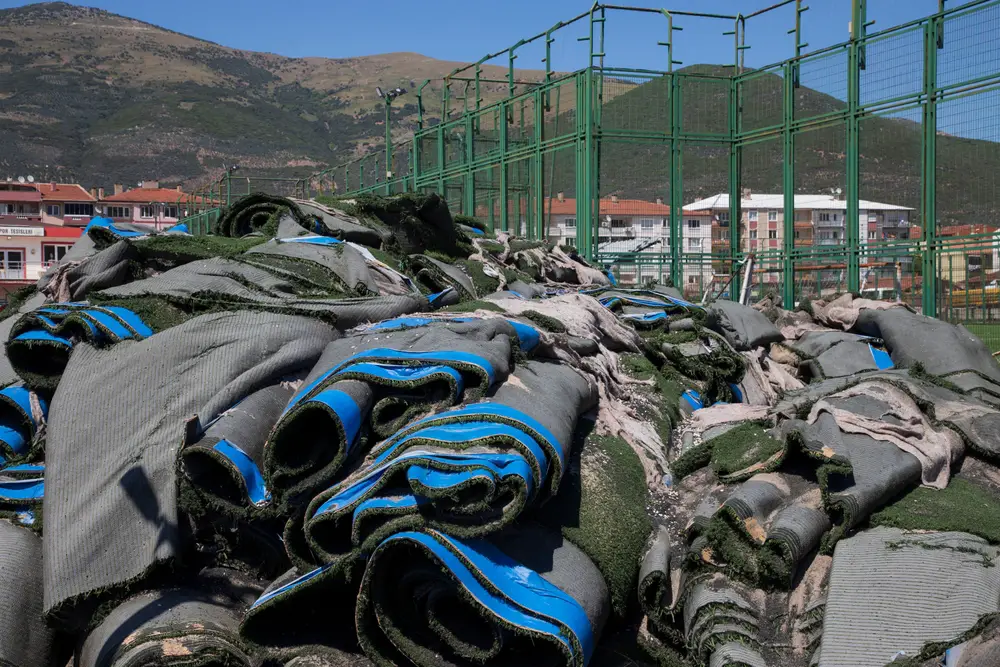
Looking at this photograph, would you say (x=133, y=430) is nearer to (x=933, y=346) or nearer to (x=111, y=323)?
(x=111, y=323)

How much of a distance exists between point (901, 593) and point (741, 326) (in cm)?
376

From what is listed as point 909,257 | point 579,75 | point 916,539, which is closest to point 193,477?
point 916,539

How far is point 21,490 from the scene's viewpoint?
4.14 metres

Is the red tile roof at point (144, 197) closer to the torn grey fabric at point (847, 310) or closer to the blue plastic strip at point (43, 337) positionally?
the torn grey fabric at point (847, 310)

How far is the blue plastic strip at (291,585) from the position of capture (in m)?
3.43

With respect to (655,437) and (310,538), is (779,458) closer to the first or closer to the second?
(655,437)

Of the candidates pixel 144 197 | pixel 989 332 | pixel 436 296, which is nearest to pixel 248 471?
pixel 436 296

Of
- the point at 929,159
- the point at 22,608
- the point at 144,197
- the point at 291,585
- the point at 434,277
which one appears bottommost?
the point at 22,608

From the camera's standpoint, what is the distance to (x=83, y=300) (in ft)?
17.1

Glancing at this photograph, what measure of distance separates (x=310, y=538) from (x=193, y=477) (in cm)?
64

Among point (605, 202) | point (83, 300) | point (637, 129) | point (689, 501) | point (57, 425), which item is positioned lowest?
point (689, 501)

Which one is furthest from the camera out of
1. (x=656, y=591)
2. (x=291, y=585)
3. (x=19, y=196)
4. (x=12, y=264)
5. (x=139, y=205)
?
(x=139, y=205)

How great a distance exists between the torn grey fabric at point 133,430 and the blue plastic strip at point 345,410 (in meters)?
0.63

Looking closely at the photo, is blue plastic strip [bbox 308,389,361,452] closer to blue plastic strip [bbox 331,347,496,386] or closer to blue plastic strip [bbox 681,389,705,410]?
blue plastic strip [bbox 331,347,496,386]
